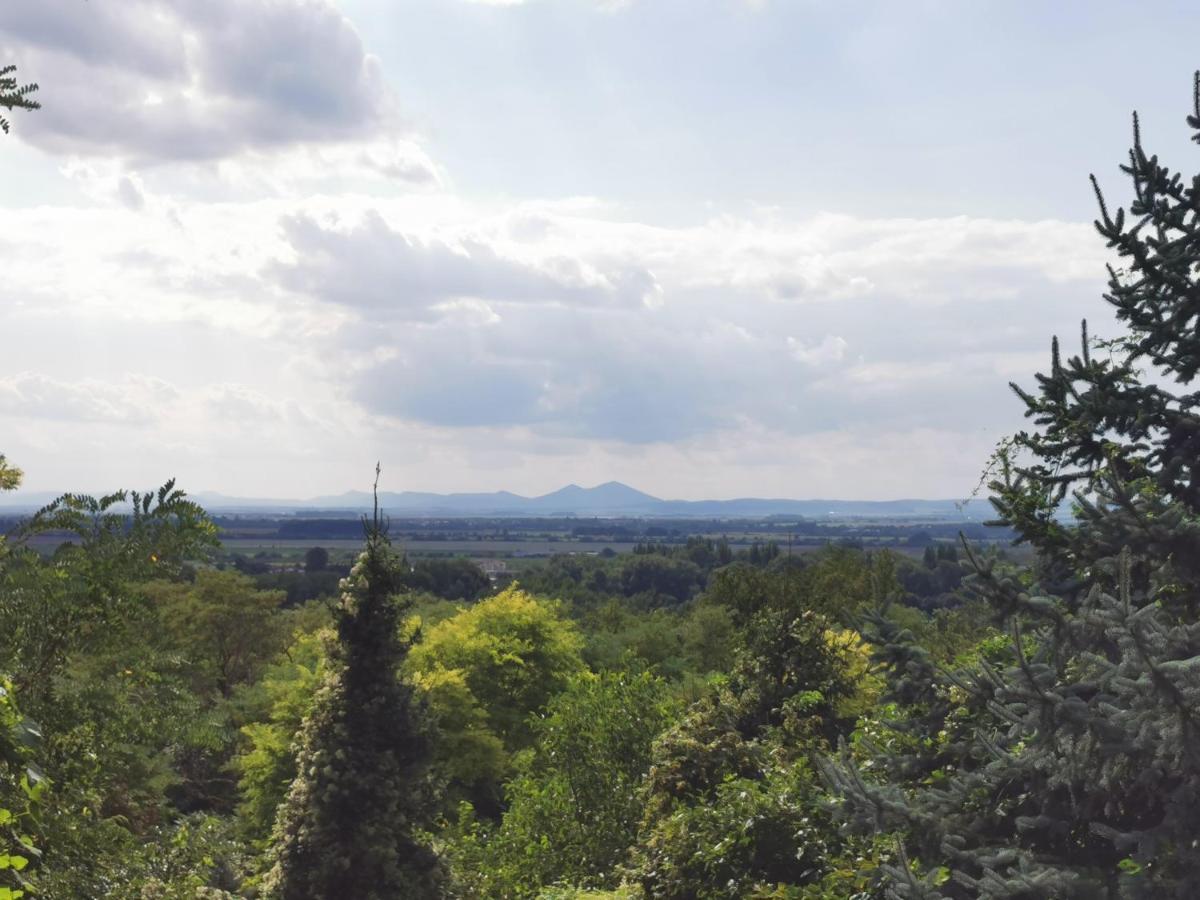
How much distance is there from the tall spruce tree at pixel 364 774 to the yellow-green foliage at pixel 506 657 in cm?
1706

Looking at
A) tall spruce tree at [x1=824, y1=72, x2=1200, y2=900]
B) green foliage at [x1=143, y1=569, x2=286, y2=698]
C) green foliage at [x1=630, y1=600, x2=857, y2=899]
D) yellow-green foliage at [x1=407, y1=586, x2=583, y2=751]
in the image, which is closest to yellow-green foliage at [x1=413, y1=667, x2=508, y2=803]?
yellow-green foliage at [x1=407, y1=586, x2=583, y2=751]

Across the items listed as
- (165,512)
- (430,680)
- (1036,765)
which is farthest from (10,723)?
(430,680)

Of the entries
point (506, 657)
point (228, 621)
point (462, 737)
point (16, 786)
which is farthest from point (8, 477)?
point (228, 621)

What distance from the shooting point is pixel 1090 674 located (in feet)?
22.1

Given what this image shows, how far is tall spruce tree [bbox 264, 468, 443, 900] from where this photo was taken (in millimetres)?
13508

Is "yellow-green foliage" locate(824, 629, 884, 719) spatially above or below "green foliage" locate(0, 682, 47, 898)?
below

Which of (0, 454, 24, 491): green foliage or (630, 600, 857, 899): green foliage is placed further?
(630, 600, 857, 899): green foliage

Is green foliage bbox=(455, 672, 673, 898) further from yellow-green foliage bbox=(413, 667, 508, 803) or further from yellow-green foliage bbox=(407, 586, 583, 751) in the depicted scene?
yellow-green foliage bbox=(407, 586, 583, 751)

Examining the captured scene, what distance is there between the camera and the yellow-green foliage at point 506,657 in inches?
1300

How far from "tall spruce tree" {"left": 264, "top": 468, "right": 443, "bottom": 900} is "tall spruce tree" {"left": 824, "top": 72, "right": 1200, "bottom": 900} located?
753cm

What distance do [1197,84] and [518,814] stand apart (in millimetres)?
15960

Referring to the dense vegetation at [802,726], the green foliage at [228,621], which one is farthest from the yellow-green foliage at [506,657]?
the dense vegetation at [802,726]

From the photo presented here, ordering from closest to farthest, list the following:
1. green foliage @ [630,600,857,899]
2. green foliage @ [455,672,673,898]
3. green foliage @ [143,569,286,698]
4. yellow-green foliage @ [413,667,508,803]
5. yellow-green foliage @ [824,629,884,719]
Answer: green foliage @ [630,600,857,899] < yellow-green foliage @ [824,629,884,719] < green foliage @ [455,672,673,898] < yellow-green foliage @ [413,667,508,803] < green foliage @ [143,569,286,698]

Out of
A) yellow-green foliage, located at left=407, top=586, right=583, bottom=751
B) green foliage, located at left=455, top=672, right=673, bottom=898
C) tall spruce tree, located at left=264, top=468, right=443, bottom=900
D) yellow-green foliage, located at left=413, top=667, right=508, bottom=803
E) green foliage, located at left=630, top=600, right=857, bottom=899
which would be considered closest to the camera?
green foliage, located at left=630, top=600, right=857, bottom=899
